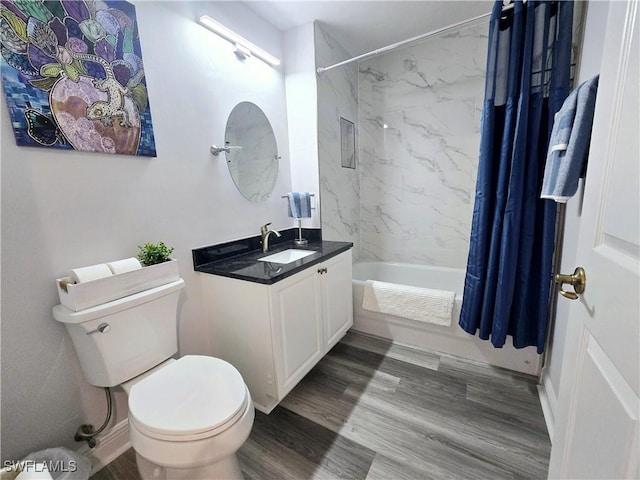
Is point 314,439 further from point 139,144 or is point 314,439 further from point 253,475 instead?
point 139,144

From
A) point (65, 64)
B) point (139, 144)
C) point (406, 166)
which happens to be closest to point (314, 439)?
point (139, 144)

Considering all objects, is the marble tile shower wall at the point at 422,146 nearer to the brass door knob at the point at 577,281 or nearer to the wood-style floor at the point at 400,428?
the wood-style floor at the point at 400,428

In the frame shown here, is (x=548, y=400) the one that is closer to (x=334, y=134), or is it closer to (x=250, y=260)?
(x=250, y=260)

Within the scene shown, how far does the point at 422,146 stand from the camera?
2.61 metres

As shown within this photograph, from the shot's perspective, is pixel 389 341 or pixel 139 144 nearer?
pixel 139 144

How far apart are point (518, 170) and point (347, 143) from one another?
1504 millimetres

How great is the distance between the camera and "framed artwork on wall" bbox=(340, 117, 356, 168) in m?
2.50

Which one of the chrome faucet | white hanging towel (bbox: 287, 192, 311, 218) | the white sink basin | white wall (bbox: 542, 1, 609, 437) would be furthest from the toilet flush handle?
white wall (bbox: 542, 1, 609, 437)

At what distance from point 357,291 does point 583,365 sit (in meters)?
1.59

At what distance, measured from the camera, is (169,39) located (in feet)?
4.54

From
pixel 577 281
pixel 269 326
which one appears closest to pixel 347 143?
pixel 269 326

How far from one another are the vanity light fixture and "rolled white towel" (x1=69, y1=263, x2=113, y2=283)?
1.38m

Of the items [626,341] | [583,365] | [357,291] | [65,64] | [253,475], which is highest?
[65,64]

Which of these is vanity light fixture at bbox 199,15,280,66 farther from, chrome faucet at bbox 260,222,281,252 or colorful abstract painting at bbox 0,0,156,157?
chrome faucet at bbox 260,222,281,252
